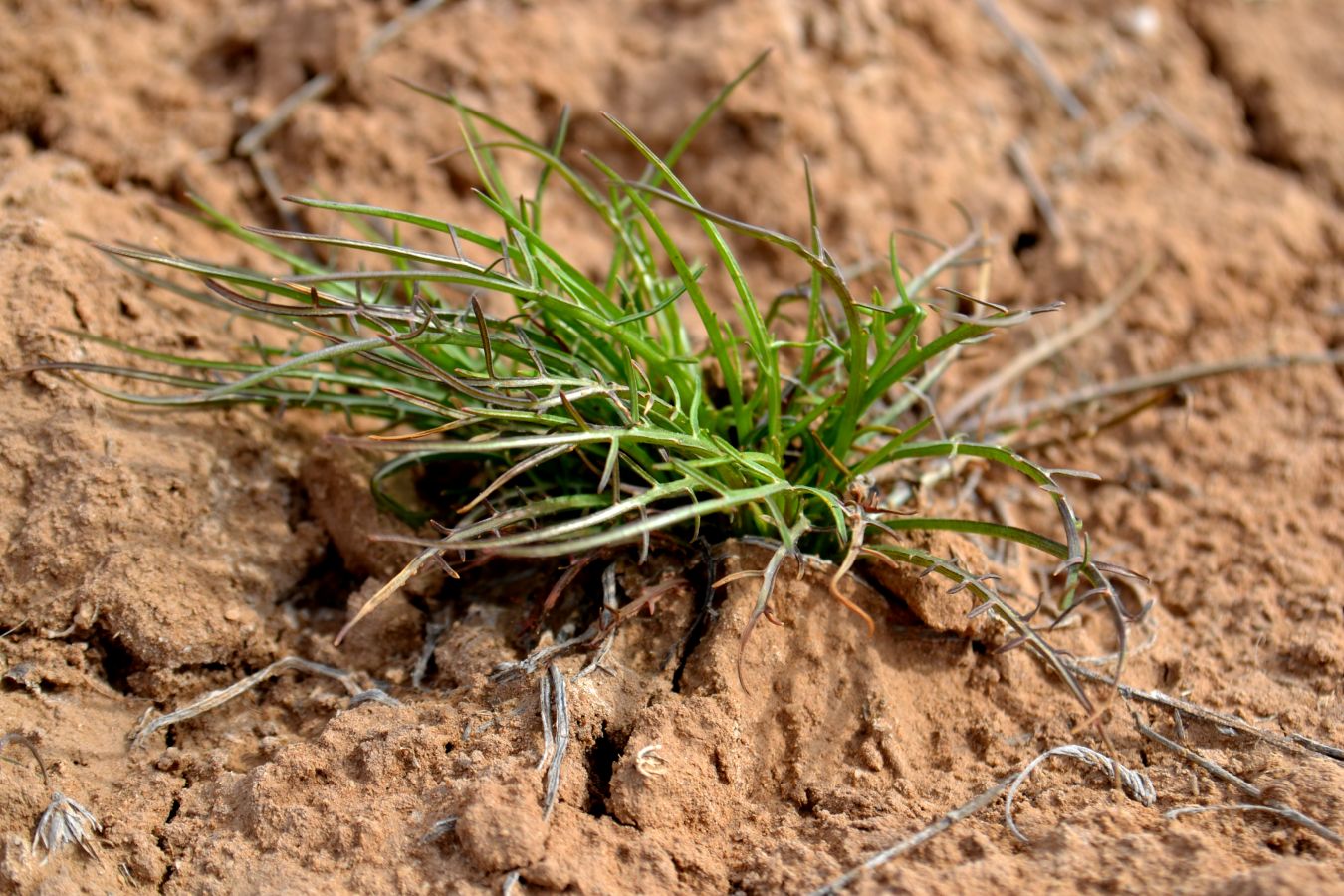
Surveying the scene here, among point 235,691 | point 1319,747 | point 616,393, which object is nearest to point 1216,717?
point 1319,747

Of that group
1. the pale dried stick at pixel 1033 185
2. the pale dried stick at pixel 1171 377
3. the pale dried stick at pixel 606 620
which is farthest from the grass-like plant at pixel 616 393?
the pale dried stick at pixel 1033 185

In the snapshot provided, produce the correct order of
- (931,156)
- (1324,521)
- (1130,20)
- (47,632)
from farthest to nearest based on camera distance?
(1130,20) < (931,156) < (1324,521) < (47,632)

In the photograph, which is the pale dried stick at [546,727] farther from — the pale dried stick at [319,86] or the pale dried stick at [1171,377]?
the pale dried stick at [319,86]

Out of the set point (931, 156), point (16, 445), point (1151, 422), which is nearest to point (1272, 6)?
point (931, 156)

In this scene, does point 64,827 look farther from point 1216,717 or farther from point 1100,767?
point 1216,717

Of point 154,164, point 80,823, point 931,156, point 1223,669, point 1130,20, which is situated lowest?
point 80,823

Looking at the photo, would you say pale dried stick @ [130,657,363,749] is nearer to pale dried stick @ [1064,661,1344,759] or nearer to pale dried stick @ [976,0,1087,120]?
pale dried stick @ [1064,661,1344,759]

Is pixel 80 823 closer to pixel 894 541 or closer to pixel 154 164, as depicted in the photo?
pixel 894 541
